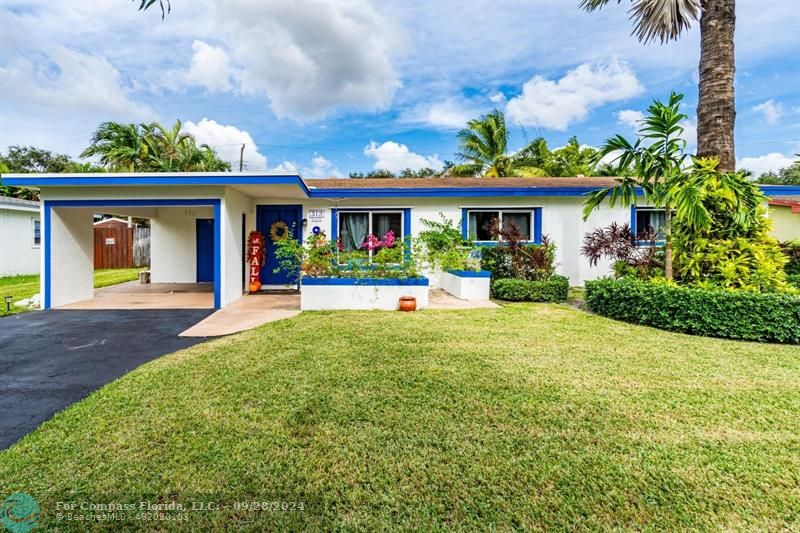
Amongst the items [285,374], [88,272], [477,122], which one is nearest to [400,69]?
[477,122]

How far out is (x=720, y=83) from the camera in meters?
7.07

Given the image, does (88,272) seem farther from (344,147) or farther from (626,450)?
(344,147)

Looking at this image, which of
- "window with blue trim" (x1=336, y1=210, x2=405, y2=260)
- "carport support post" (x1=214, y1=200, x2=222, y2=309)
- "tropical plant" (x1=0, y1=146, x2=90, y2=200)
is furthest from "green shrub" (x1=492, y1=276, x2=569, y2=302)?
"tropical plant" (x1=0, y1=146, x2=90, y2=200)

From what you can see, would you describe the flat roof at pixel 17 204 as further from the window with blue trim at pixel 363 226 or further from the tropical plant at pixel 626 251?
the tropical plant at pixel 626 251

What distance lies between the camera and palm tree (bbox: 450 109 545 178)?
22.8 meters

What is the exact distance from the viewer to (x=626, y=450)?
2.71 meters

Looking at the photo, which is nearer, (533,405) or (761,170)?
(533,405)

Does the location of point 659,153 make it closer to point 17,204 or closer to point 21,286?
point 21,286

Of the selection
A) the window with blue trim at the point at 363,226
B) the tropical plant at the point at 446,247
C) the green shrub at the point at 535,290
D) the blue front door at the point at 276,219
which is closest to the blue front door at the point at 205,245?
the blue front door at the point at 276,219

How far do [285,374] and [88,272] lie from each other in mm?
8609

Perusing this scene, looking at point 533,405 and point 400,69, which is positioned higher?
point 400,69

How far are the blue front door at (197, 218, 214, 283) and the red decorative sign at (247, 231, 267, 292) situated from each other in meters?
2.99

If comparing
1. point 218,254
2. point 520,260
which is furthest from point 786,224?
point 218,254

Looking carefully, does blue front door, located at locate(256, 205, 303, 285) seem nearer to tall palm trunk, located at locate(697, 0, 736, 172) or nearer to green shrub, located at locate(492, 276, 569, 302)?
green shrub, located at locate(492, 276, 569, 302)
